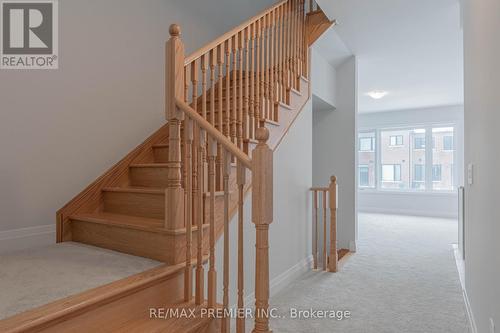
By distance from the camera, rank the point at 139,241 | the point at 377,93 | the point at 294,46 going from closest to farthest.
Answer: the point at 139,241 < the point at 294,46 < the point at 377,93

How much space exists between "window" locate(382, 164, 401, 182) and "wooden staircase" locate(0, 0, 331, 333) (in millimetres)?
6637

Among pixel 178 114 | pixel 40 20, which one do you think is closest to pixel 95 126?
pixel 40 20

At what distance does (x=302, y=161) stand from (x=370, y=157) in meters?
6.06

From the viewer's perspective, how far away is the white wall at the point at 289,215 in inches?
98.6

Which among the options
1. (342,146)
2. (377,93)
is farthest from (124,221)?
(377,93)

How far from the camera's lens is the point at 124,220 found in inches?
83.1

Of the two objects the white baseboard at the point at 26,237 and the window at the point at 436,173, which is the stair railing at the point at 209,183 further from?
the window at the point at 436,173

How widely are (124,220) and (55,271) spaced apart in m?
0.52

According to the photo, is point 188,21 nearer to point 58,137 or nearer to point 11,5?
point 11,5

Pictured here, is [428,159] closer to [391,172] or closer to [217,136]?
[391,172]

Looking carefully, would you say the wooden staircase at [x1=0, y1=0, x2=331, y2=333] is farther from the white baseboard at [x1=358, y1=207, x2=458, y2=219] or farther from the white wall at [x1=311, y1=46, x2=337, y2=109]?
the white baseboard at [x1=358, y1=207, x2=458, y2=219]

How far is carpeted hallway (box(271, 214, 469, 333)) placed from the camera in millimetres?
2219

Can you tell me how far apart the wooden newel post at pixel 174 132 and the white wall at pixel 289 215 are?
0.57 m

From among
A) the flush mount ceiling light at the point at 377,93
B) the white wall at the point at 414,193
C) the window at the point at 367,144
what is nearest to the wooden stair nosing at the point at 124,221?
the flush mount ceiling light at the point at 377,93
